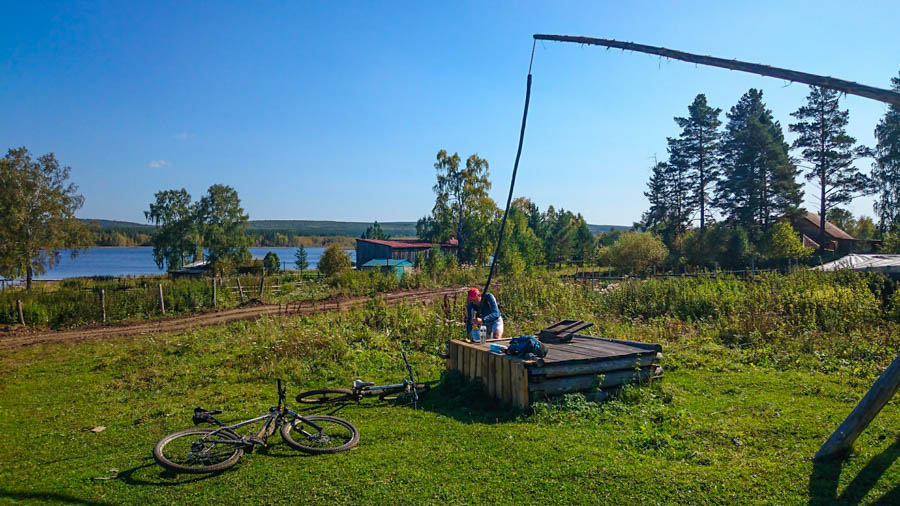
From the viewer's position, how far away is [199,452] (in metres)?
5.53

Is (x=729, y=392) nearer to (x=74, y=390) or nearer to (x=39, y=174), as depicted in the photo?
(x=74, y=390)

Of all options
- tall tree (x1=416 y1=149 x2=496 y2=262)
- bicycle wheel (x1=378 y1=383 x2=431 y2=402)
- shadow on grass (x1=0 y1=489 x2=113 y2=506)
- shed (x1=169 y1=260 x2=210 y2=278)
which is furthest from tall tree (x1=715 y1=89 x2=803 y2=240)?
shed (x1=169 y1=260 x2=210 y2=278)

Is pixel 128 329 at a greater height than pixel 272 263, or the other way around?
pixel 272 263

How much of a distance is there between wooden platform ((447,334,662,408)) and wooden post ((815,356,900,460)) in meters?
2.86

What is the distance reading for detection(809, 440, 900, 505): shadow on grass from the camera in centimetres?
437

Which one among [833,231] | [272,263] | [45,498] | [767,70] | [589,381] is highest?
[767,70]

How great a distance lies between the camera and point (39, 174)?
1699 inches

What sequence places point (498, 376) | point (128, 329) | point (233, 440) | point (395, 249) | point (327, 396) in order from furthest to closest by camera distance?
point (395, 249) < point (128, 329) < point (327, 396) < point (498, 376) < point (233, 440)

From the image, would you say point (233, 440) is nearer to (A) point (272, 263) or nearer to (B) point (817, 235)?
(B) point (817, 235)

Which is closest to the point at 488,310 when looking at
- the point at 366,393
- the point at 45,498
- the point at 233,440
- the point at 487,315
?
the point at 487,315

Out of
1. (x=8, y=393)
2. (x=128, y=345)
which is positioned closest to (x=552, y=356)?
(x=8, y=393)

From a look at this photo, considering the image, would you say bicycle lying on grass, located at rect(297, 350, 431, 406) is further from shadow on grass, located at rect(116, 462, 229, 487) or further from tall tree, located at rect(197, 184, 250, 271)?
tall tree, located at rect(197, 184, 250, 271)

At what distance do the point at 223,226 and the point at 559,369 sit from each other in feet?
238

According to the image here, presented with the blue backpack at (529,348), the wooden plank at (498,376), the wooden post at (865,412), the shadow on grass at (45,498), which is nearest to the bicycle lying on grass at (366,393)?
the wooden plank at (498,376)
